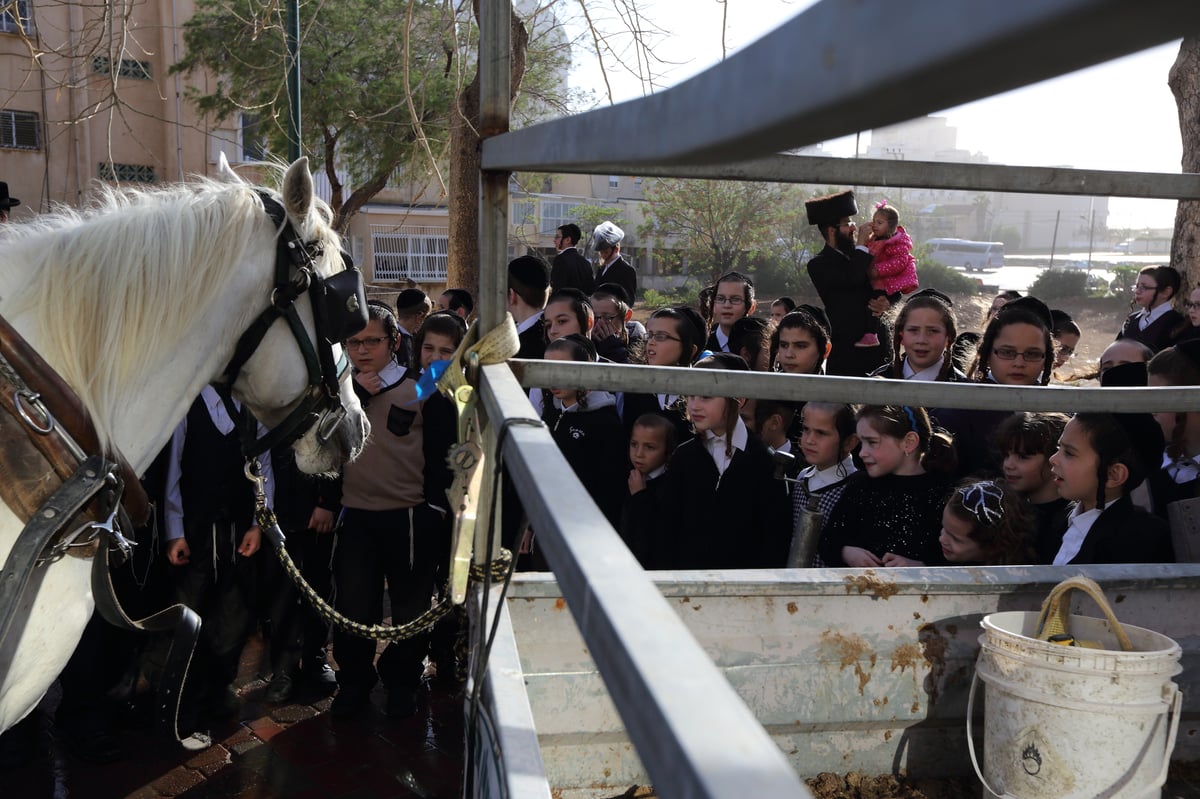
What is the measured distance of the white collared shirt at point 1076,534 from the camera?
304 cm

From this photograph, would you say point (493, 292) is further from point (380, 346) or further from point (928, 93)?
point (380, 346)

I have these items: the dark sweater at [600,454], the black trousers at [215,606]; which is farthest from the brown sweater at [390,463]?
the dark sweater at [600,454]

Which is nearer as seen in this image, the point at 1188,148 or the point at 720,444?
the point at 720,444

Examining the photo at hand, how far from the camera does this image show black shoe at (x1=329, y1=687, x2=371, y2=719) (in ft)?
14.2

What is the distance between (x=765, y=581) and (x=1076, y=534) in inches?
51.7

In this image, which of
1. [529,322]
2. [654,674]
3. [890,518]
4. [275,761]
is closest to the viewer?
[654,674]

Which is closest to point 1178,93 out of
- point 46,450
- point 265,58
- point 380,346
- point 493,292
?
point 380,346

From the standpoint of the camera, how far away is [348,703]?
436 cm

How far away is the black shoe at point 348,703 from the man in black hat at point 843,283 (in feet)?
12.2

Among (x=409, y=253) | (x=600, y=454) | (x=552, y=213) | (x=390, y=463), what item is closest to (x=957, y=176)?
(x=600, y=454)

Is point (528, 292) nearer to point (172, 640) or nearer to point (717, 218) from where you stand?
point (172, 640)

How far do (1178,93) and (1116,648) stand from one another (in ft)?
26.7

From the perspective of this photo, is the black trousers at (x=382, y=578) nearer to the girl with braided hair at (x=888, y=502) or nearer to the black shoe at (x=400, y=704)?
the black shoe at (x=400, y=704)

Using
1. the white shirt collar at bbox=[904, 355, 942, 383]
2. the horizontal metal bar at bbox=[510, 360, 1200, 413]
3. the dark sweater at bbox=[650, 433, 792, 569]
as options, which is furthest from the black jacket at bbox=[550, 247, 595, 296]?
the horizontal metal bar at bbox=[510, 360, 1200, 413]
